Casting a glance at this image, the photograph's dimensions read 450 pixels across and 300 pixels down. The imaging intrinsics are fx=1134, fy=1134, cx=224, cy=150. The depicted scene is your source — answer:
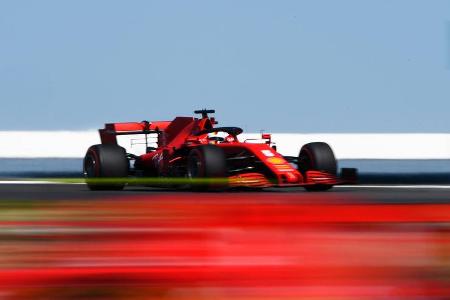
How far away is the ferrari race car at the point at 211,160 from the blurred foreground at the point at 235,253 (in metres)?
9.33

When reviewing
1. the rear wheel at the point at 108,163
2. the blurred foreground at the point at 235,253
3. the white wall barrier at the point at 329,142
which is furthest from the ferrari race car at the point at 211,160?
the blurred foreground at the point at 235,253

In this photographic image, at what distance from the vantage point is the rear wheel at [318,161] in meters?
14.5

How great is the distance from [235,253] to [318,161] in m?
10.8

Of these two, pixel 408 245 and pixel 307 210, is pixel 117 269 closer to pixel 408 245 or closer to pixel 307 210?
pixel 307 210

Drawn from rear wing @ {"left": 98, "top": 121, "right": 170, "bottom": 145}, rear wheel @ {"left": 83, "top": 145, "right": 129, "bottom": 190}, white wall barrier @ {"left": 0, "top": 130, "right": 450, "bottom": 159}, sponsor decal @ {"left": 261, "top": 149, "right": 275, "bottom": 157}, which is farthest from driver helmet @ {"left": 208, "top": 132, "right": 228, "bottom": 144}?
white wall barrier @ {"left": 0, "top": 130, "right": 450, "bottom": 159}

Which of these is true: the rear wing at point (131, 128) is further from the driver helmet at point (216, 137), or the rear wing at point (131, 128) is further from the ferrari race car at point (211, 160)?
the driver helmet at point (216, 137)

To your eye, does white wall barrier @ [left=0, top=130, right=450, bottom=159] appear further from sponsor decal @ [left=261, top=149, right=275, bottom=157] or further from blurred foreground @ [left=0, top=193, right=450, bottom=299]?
blurred foreground @ [left=0, top=193, right=450, bottom=299]

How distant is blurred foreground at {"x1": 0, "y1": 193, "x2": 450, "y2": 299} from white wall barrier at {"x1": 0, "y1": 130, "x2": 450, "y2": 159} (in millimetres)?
15427

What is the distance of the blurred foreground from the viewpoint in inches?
148

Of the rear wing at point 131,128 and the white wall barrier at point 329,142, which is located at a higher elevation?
the rear wing at point 131,128

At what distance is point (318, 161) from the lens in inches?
571

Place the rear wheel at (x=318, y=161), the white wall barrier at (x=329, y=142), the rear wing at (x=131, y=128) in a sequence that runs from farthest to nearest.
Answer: the white wall barrier at (x=329, y=142) → the rear wing at (x=131, y=128) → the rear wheel at (x=318, y=161)

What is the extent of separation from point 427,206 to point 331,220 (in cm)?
38

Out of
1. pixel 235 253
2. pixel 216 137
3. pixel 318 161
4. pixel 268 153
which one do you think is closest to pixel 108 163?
pixel 216 137
